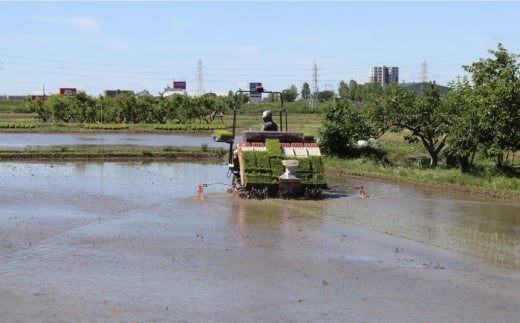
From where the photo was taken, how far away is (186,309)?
Answer: 321 inches

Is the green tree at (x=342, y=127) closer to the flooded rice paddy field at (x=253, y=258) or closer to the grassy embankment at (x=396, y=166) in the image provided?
the grassy embankment at (x=396, y=166)

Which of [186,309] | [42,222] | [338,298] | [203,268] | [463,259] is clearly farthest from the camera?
[42,222]

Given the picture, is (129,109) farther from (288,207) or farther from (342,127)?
(288,207)

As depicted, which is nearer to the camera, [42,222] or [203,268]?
[203,268]

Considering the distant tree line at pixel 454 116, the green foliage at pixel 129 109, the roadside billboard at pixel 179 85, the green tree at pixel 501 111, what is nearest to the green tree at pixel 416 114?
the distant tree line at pixel 454 116

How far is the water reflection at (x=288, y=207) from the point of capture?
13078mm

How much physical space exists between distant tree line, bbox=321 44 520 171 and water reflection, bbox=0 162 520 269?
3437 millimetres

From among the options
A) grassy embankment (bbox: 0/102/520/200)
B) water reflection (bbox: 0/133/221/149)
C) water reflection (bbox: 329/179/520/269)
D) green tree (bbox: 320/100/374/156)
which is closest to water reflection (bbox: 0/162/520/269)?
water reflection (bbox: 329/179/520/269)

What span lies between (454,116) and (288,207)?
34.8 feet

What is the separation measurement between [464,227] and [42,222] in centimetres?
931

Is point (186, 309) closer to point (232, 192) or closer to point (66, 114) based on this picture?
point (232, 192)

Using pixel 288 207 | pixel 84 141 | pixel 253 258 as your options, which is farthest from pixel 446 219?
pixel 84 141

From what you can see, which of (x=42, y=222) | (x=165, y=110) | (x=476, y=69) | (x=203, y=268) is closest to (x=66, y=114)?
(x=165, y=110)

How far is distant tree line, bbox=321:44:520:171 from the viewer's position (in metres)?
22.2
